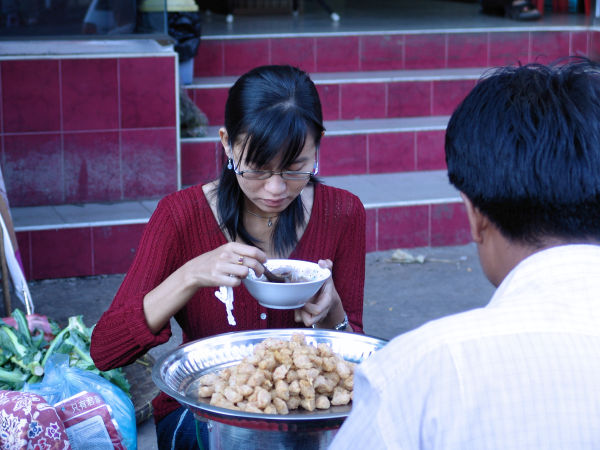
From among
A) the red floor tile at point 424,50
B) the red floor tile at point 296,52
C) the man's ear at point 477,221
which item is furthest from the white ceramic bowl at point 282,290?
the red floor tile at point 424,50

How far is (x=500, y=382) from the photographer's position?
0.99 m

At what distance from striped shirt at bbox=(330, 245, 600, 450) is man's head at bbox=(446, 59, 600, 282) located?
13 centimetres

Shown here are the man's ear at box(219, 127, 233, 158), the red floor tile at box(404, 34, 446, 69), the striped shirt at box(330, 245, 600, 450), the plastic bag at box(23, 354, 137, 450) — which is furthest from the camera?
the red floor tile at box(404, 34, 446, 69)

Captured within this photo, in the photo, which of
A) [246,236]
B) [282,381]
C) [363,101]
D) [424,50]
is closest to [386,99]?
[363,101]

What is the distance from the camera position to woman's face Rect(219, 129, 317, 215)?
6.99ft

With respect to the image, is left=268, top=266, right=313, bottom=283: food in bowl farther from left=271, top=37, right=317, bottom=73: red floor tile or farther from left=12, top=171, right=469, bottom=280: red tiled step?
left=271, top=37, right=317, bottom=73: red floor tile

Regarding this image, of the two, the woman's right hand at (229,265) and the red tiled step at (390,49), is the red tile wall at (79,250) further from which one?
the woman's right hand at (229,265)

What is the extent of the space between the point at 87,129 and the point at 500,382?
425 cm

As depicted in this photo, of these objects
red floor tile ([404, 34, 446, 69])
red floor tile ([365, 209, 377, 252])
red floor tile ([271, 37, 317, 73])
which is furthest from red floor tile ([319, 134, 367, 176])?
red floor tile ([404, 34, 446, 69])

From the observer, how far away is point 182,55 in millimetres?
5762

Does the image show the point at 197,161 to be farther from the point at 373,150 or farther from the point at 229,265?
the point at 229,265

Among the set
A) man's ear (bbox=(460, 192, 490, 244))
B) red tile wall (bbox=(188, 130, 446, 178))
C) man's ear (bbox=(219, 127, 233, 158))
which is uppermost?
man's ear (bbox=(460, 192, 490, 244))

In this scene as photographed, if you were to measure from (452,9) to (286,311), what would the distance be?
7.30 metres

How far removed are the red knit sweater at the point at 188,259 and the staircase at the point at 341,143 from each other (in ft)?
8.09
